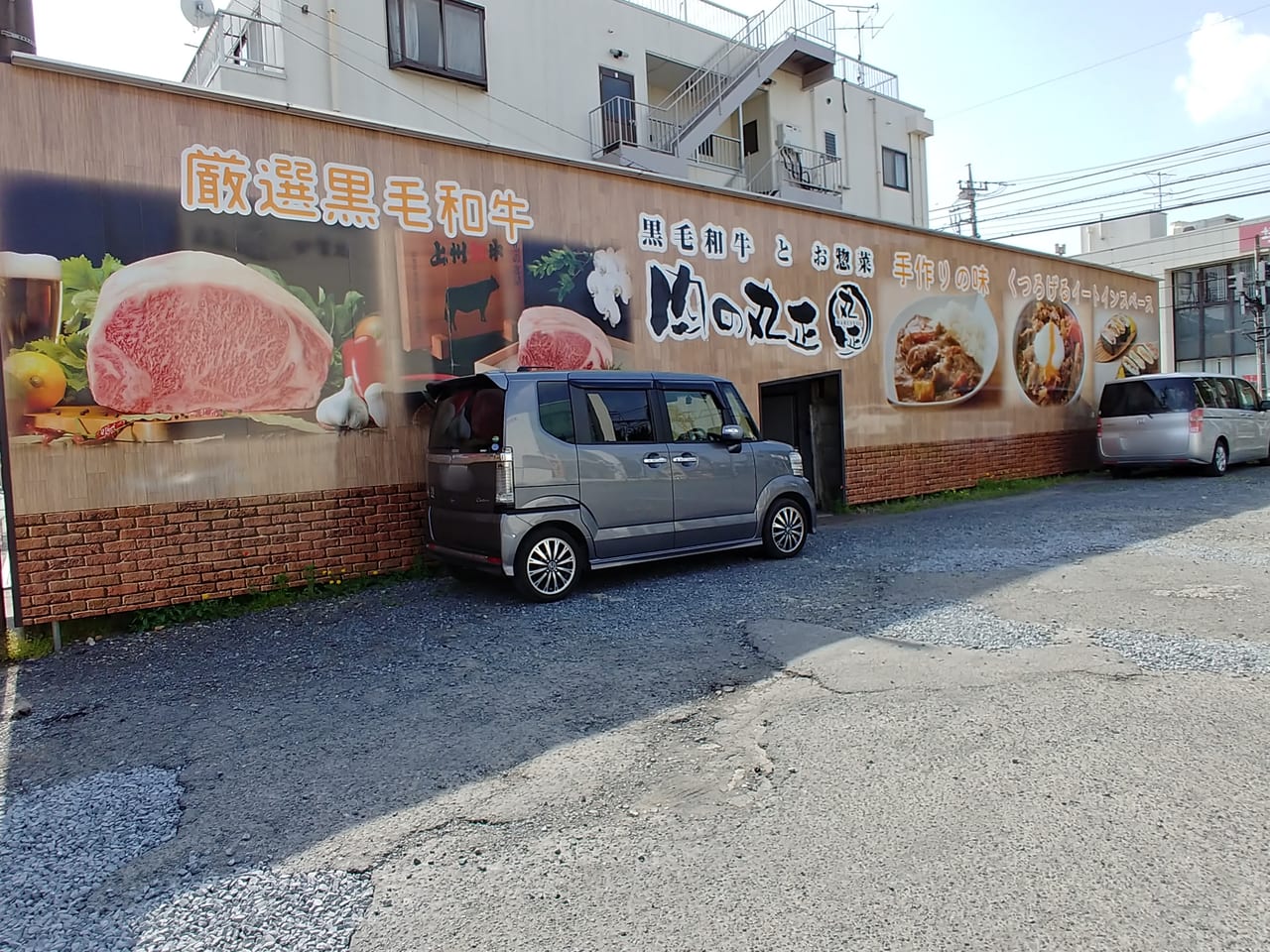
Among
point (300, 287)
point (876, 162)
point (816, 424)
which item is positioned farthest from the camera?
point (876, 162)

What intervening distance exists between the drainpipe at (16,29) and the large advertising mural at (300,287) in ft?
0.69

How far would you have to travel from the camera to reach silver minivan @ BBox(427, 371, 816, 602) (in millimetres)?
6289

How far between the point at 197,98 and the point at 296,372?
222 cm

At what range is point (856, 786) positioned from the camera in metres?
3.23

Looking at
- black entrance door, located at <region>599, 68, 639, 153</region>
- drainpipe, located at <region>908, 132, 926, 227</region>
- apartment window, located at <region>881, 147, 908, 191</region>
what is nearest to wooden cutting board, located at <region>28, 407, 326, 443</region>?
black entrance door, located at <region>599, 68, 639, 153</region>

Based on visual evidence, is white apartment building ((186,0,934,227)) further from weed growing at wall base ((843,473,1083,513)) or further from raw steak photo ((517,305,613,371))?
weed growing at wall base ((843,473,1083,513))

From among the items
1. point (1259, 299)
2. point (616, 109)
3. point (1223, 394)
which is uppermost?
point (616, 109)

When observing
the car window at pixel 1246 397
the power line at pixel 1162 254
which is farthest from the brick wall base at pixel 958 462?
the power line at pixel 1162 254

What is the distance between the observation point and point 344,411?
7.23m

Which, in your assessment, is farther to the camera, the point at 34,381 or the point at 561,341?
the point at 561,341

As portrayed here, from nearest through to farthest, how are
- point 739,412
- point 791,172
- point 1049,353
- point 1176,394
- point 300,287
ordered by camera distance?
point 300,287, point 739,412, point 1176,394, point 1049,353, point 791,172

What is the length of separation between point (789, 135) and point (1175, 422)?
33.8 feet

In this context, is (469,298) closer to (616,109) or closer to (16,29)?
(16,29)

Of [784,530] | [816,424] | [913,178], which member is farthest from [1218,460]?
[913,178]
